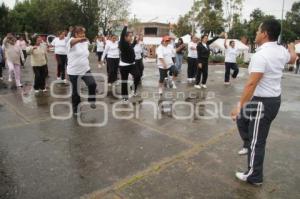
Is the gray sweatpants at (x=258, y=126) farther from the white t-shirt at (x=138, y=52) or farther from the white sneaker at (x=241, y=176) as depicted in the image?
the white t-shirt at (x=138, y=52)

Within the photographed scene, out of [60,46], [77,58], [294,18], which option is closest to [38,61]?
[60,46]

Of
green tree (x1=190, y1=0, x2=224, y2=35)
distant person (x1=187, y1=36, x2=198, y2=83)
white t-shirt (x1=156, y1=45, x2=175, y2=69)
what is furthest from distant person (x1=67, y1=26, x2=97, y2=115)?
green tree (x1=190, y1=0, x2=224, y2=35)

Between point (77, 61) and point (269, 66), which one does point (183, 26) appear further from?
point (269, 66)

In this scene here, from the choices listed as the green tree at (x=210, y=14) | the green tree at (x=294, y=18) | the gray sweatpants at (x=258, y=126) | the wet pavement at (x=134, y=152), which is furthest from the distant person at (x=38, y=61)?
the green tree at (x=294, y=18)

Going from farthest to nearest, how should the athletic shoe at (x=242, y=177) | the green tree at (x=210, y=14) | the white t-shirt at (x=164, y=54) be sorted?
the green tree at (x=210, y=14) < the white t-shirt at (x=164, y=54) < the athletic shoe at (x=242, y=177)

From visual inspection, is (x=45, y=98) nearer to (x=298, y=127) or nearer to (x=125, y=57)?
(x=125, y=57)

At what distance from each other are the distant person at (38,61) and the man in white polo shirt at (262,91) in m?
6.50

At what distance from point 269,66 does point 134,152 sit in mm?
2273

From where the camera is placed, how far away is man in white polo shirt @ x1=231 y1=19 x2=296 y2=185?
3.18 meters

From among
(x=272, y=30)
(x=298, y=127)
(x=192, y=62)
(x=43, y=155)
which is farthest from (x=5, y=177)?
(x=192, y=62)

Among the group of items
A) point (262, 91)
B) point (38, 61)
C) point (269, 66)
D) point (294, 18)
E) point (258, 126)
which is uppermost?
point (294, 18)

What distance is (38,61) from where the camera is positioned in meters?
8.25

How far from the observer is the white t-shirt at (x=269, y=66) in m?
→ 3.16

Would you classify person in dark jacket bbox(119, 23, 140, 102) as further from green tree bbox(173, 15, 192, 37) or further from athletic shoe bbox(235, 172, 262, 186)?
green tree bbox(173, 15, 192, 37)
